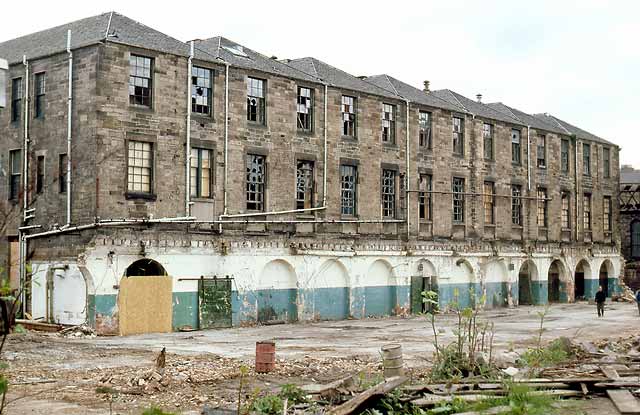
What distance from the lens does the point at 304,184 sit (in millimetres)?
35656

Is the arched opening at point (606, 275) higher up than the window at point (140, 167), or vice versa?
the window at point (140, 167)

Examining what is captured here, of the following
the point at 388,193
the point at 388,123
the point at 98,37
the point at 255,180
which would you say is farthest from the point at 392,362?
the point at 388,123

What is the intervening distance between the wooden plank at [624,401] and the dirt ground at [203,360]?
0.83ft

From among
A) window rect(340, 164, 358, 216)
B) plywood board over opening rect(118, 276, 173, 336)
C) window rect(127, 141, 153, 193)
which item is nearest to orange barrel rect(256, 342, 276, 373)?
plywood board over opening rect(118, 276, 173, 336)

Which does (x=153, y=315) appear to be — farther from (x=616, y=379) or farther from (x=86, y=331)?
(x=616, y=379)

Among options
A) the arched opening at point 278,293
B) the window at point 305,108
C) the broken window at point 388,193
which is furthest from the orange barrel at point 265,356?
the broken window at point 388,193

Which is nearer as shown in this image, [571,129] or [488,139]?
[488,139]

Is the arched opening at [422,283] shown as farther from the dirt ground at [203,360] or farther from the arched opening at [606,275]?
the arched opening at [606,275]

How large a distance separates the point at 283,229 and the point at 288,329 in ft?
17.2

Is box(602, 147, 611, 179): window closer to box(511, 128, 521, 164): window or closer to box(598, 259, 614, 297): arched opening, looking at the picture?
box(598, 259, 614, 297): arched opening

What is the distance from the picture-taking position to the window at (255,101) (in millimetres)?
33594

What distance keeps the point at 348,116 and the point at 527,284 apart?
16.8m

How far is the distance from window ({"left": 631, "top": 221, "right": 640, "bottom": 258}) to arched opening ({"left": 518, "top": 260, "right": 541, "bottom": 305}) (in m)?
18.3

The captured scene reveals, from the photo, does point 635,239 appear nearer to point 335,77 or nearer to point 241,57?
point 335,77
